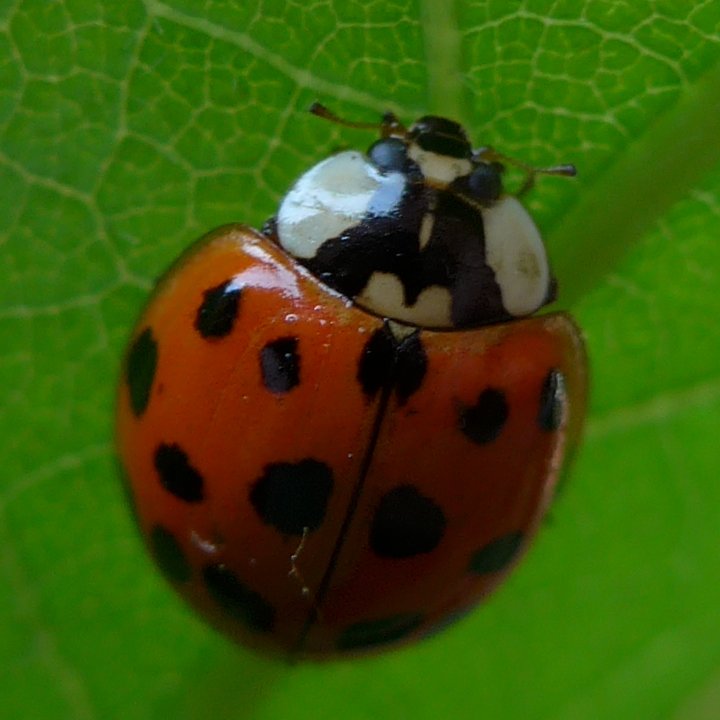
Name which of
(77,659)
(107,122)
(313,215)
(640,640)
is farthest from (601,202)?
(77,659)

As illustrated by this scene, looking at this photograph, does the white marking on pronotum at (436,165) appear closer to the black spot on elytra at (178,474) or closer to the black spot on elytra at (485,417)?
the black spot on elytra at (485,417)

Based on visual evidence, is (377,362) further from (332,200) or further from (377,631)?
(377,631)

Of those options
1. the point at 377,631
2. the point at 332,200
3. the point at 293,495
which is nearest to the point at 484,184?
the point at 332,200

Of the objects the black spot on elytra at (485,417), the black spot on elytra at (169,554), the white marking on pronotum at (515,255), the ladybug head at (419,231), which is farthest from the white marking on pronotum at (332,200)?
the black spot on elytra at (169,554)

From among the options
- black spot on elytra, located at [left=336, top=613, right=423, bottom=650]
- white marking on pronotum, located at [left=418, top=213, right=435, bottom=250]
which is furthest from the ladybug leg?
black spot on elytra, located at [left=336, top=613, right=423, bottom=650]

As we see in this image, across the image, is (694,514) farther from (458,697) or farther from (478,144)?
(478,144)

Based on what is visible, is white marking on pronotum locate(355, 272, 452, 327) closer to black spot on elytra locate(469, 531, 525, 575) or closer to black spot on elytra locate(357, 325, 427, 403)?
black spot on elytra locate(357, 325, 427, 403)

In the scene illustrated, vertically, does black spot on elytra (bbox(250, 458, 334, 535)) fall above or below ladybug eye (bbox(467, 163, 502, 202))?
below
